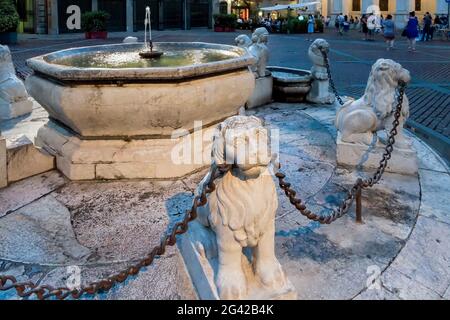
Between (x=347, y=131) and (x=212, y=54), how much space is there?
247 cm

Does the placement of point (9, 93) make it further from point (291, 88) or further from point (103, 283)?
point (103, 283)

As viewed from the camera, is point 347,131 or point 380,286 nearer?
point 380,286

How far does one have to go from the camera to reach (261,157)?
2.04 m

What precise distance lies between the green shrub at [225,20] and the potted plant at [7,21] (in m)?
14.5

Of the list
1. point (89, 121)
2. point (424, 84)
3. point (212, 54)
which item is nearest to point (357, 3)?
point (424, 84)

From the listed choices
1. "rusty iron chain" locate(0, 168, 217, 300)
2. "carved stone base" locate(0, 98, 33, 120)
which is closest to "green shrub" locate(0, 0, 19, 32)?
"carved stone base" locate(0, 98, 33, 120)

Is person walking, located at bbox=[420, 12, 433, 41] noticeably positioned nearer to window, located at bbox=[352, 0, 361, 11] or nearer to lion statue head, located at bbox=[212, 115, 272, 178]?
window, located at bbox=[352, 0, 361, 11]

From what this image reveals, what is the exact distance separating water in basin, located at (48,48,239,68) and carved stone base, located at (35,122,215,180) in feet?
4.25

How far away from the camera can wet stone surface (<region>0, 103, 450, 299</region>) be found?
8.74 ft

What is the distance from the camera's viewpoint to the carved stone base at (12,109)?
252 inches

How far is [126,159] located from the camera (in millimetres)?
4281
